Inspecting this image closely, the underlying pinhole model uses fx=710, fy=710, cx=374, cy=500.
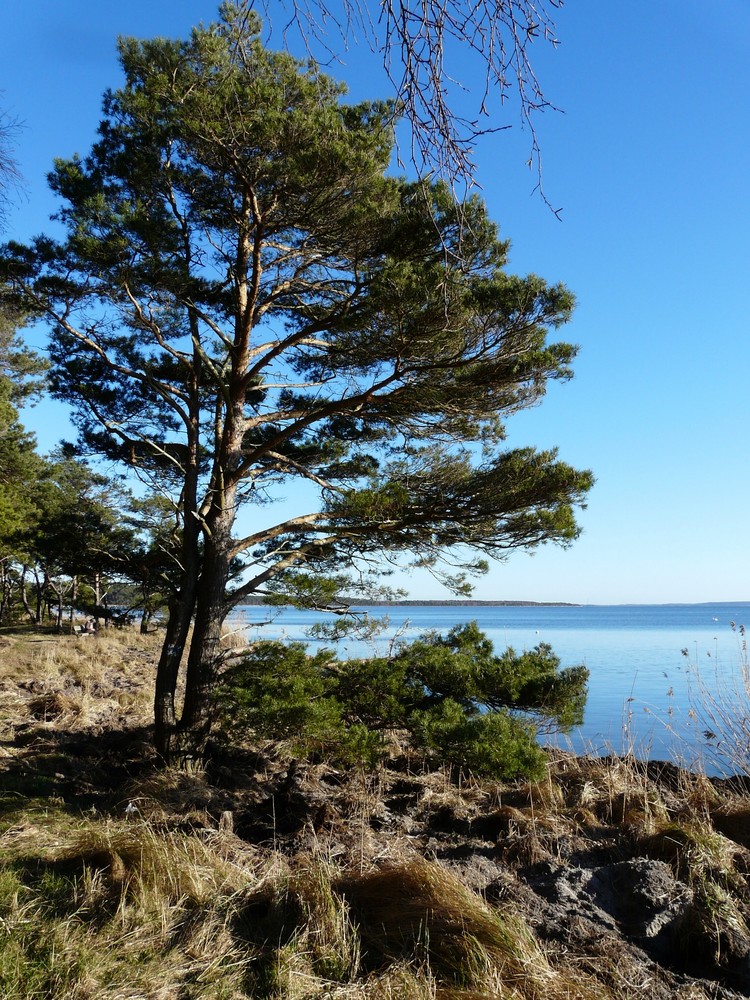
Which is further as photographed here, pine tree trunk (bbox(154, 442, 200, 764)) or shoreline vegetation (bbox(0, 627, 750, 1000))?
pine tree trunk (bbox(154, 442, 200, 764))

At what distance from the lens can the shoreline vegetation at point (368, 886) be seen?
289cm

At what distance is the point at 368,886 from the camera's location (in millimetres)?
3744

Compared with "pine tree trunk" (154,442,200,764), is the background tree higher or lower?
higher

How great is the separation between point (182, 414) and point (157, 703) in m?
3.15

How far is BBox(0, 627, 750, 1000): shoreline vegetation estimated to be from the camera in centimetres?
289

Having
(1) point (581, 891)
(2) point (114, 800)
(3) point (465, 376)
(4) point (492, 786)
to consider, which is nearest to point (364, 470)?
(3) point (465, 376)

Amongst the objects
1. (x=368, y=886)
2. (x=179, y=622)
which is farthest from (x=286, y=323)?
(x=368, y=886)

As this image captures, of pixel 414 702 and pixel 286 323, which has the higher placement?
pixel 286 323

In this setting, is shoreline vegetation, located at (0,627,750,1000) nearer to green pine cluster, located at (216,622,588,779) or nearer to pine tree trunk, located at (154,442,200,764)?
green pine cluster, located at (216,622,588,779)

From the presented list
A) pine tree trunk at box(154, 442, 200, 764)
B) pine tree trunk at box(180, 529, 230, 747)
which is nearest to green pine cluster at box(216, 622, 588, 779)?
pine tree trunk at box(180, 529, 230, 747)

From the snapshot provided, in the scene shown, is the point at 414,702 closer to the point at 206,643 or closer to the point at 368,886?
the point at 206,643

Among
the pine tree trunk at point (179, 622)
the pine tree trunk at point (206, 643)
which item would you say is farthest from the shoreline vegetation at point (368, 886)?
the pine tree trunk at point (179, 622)

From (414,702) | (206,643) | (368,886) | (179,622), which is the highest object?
(179,622)

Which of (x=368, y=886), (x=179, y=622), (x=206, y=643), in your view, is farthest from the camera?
(x=179, y=622)
